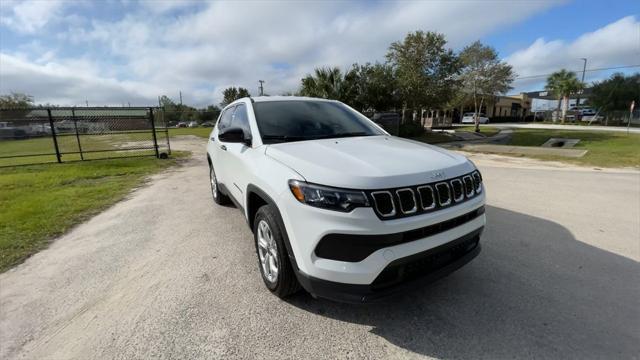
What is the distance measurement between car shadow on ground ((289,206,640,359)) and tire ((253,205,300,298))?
9.4 inches

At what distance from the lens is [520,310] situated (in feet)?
8.25

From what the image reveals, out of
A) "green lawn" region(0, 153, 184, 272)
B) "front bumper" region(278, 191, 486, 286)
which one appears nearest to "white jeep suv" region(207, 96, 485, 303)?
"front bumper" region(278, 191, 486, 286)

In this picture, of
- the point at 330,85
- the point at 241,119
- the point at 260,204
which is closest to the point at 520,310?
the point at 260,204

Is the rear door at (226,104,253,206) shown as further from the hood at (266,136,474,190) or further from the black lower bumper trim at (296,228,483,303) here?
the black lower bumper trim at (296,228,483,303)

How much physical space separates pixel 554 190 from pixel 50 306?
26.5ft

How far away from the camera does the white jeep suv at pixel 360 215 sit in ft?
6.54

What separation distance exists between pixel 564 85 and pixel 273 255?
59539 millimetres

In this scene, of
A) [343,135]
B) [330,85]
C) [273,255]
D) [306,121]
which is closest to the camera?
[273,255]

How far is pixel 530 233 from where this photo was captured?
408 centimetres

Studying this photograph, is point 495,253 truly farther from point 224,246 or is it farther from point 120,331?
point 120,331

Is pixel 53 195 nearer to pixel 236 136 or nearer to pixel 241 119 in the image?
pixel 241 119

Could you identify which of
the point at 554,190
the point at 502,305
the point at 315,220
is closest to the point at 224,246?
the point at 315,220

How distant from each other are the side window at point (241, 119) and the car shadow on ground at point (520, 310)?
74.4 inches

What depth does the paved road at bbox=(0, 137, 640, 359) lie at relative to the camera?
220 centimetres
